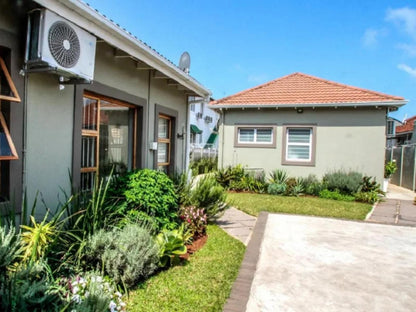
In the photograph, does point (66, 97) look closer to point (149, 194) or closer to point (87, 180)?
A: point (87, 180)

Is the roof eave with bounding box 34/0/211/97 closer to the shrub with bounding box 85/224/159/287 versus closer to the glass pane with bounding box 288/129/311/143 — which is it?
the shrub with bounding box 85/224/159/287

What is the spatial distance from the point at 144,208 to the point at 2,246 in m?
2.15

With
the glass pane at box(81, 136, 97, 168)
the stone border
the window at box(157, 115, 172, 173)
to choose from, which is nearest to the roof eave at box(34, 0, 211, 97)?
the glass pane at box(81, 136, 97, 168)

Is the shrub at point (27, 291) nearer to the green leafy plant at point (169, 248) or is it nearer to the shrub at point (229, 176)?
the green leafy plant at point (169, 248)

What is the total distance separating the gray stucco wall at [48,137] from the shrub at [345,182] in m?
10.6

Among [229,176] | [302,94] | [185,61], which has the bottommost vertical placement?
[229,176]

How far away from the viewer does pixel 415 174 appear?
1416 cm

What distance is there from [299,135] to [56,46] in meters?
11.7

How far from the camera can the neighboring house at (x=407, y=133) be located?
2250 cm

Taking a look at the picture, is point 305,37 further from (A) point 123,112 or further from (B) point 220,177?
(A) point 123,112

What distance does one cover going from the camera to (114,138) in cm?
601

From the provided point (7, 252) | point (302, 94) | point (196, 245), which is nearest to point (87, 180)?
point (196, 245)

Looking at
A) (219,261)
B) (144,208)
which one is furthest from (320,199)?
(144,208)

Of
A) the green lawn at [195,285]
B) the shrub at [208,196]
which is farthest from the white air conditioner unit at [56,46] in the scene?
the shrub at [208,196]
